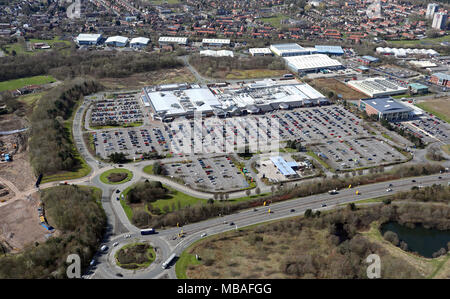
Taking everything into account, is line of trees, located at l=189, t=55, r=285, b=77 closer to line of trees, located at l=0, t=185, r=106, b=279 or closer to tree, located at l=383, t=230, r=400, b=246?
line of trees, located at l=0, t=185, r=106, b=279

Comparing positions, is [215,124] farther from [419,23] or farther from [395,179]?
[419,23]

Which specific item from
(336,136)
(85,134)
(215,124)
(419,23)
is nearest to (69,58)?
(85,134)

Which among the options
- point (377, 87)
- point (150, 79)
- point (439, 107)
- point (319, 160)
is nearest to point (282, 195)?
point (319, 160)

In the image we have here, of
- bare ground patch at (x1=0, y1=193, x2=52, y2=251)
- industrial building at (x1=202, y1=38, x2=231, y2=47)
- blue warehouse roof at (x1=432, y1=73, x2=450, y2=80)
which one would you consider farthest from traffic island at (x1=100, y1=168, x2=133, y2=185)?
blue warehouse roof at (x1=432, y1=73, x2=450, y2=80)

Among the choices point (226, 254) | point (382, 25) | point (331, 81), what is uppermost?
point (382, 25)

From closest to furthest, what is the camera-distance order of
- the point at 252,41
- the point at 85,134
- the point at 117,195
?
the point at 117,195 → the point at 85,134 → the point at 252,41

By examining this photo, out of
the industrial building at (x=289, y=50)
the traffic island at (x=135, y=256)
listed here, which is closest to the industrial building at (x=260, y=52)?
the industrial building at (x=289, y=50)

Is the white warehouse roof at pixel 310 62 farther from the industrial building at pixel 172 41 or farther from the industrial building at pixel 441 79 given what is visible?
the industrial building at pixel 172 41
